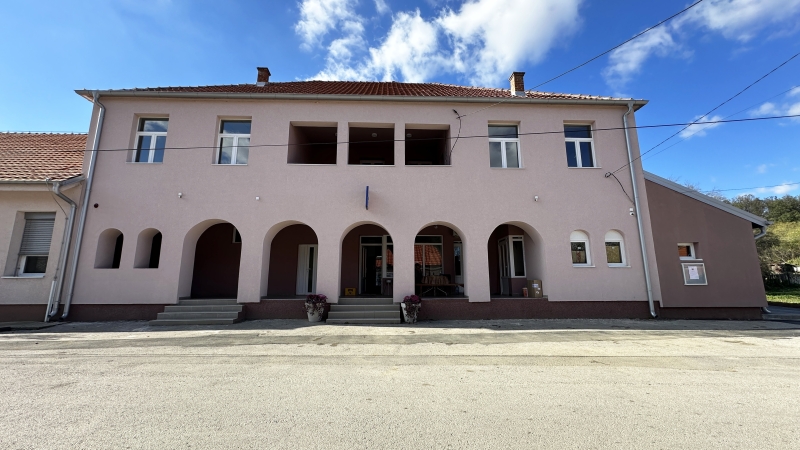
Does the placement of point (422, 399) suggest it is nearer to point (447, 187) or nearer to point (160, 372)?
point (160, 372)

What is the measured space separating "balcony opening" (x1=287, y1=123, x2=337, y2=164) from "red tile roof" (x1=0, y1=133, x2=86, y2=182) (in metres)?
6.26

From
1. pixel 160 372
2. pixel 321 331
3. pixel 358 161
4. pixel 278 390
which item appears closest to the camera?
pixel 278 390

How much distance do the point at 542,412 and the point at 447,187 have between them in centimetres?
756

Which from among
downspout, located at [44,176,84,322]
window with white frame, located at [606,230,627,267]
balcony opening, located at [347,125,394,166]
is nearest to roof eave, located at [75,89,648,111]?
balcony opening, located at [347,125,394,166]

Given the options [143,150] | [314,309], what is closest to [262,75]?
[143,150]

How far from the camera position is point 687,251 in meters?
10.3

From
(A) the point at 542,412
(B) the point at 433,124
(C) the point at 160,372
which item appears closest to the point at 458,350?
(A) the point at 542,412

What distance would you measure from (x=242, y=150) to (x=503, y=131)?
342 inches

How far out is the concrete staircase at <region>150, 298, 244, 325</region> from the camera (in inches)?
335

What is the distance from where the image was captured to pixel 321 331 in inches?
302

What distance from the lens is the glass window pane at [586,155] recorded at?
10.8m

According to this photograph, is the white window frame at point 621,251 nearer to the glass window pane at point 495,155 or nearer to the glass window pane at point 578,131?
the glass window pane at point 578,131

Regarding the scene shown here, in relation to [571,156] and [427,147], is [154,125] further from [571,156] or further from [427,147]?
[571,156]

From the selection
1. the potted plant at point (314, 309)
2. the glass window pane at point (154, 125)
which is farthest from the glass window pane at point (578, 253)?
the glass window pane at point (154, 125)
